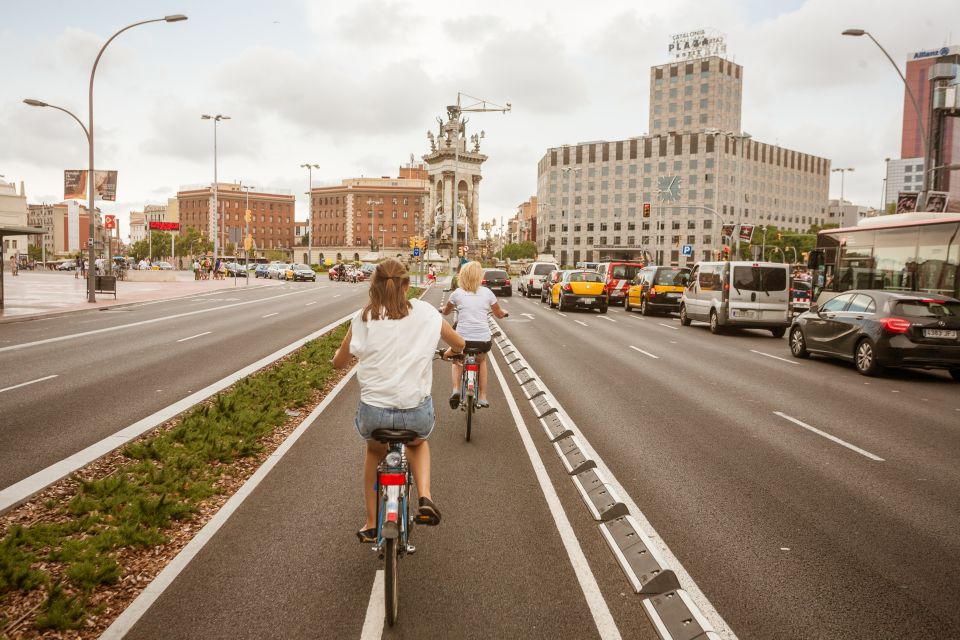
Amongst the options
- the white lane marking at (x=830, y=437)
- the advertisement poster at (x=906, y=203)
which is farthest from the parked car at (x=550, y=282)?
the white lane marking at (x=830, y=437)

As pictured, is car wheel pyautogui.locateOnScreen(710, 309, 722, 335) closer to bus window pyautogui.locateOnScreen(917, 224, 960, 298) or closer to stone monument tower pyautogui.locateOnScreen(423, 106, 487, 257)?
bus window pyautogui.locateOnScreen(917, 224, 960, 298)

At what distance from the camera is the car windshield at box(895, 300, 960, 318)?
1240 centimetres

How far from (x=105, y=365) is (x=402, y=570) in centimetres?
1010

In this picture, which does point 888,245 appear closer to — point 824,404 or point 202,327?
point 824,404

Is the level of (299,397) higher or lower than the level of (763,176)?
lower

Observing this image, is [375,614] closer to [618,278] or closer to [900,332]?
[900,332]

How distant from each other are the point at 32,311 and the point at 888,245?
86.0 feet

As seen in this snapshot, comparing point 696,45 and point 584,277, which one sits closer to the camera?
point 584,277

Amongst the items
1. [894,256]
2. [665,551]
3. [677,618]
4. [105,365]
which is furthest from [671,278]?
[677,618]

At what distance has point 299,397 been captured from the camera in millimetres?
A: 9516

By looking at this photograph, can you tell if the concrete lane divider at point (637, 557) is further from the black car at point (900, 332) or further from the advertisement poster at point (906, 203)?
the advertisement poster at point (906, 203)

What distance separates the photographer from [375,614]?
3795 millimetres

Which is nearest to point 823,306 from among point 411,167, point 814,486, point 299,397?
point 814,486

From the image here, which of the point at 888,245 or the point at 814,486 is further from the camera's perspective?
the point at 888,245
